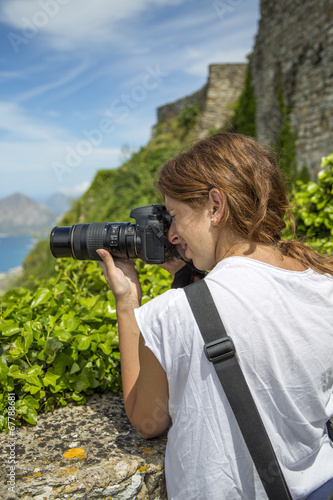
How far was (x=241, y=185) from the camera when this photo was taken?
50.1 inches

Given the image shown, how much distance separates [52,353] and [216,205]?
3.10 ft

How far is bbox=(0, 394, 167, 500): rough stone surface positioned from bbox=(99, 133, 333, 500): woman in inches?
5.3

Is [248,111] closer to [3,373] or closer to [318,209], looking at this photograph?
[318,209]

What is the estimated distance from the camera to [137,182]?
1388 centimetres

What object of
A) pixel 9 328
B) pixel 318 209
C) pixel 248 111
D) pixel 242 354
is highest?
pixel 248 111

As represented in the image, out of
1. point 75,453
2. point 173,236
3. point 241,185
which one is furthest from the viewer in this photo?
point 173,236

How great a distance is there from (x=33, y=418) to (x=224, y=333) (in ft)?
3.13

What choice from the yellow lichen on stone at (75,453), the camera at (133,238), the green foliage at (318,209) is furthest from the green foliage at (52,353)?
the green foliage at (318,209)

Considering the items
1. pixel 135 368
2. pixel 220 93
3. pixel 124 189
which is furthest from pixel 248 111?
pixel 135 368

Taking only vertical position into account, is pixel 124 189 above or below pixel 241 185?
above

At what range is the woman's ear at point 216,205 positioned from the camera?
4.15 feet
